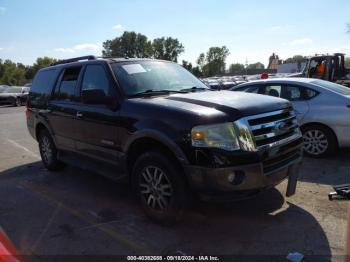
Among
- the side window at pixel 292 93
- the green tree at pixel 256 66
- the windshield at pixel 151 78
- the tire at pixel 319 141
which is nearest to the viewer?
the windshield at pixel 151 78

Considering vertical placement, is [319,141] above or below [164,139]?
below

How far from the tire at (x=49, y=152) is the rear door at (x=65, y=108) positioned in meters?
0.38

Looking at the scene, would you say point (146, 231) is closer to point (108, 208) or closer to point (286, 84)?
point (108, 208)

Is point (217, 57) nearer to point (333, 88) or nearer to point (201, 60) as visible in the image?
point (201, 60)

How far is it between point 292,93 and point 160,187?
4.18m

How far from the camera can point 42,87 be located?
22.4ft

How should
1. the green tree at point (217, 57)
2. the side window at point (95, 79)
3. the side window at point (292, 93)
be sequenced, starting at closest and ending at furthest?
1. the side window at point (95, 79)
2. the side window at point (292, 93)
3. the green tree at point (217, 57)

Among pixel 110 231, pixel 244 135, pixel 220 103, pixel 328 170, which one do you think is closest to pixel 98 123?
pixel 110 231

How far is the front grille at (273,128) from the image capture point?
12.6ft

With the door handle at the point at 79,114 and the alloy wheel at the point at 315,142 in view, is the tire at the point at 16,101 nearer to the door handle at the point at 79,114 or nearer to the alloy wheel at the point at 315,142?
the door handle at the point at 79,114

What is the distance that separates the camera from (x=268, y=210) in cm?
457

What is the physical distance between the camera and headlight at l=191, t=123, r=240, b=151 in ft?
12.0

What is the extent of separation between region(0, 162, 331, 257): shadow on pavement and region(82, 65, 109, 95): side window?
159 centimetres

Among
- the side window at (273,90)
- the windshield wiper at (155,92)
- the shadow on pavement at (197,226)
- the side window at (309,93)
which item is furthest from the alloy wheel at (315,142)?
the windshield wiper at (155,92)
